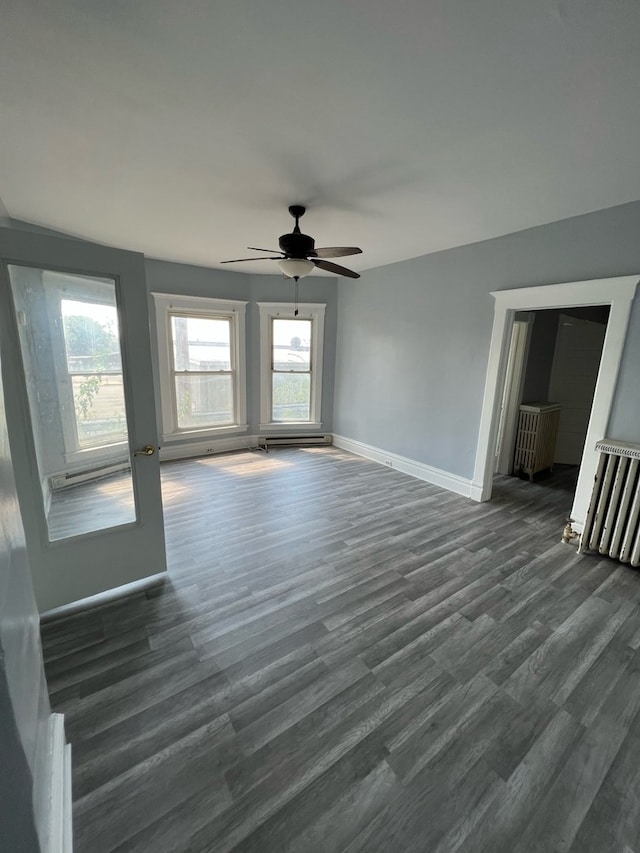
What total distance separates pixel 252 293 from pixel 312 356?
4.35ft

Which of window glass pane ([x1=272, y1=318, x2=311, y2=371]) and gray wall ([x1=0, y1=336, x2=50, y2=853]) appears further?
window glass pane ([x1=272, y1=318, x2=311, y2=371])

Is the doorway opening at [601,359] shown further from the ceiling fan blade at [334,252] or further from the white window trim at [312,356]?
the white window trim at [312,356]

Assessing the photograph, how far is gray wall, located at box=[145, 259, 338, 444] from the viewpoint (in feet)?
15.3

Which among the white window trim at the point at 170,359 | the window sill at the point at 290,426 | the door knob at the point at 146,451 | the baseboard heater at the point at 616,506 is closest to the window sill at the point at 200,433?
the white window trim at the point at 170,359

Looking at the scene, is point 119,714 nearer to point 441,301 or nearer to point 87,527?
point 87,527

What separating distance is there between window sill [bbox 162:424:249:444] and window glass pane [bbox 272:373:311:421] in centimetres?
62

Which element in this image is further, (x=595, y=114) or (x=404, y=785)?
(x=595, y=114)

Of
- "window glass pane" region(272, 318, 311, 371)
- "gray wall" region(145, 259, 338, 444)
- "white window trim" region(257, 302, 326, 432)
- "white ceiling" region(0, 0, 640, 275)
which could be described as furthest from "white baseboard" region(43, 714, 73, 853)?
"window glass pane" region(272, 318, 311, 371)

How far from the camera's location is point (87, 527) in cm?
213

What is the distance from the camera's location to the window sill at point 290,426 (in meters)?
5.70

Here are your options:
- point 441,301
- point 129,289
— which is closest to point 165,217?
point 129,289

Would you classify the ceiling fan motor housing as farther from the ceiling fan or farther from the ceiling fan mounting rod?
the ceiling fan mounting rod

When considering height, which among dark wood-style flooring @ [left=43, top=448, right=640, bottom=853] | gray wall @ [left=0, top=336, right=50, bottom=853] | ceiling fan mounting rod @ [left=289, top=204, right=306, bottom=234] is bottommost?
dark wood-style flooring @ [left=43, top=448, right=640, bottom=853]

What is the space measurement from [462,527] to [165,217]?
3881 millimetres
